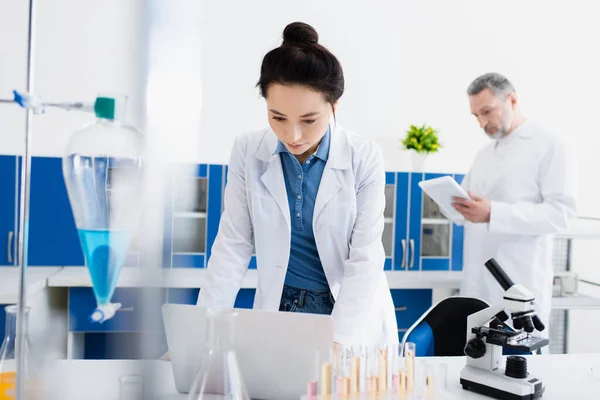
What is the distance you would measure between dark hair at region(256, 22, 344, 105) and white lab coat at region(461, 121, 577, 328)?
138 centimetres

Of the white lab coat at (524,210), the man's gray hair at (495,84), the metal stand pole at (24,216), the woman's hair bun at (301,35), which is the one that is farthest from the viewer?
the man's gray hair at (495,84)

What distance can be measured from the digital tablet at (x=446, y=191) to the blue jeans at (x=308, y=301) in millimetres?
1076

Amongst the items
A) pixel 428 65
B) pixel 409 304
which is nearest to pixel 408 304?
pixel 409 304

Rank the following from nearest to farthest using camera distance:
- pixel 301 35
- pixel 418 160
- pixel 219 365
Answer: pixel 219 365 < pixel 301 35 < pixel 418 160

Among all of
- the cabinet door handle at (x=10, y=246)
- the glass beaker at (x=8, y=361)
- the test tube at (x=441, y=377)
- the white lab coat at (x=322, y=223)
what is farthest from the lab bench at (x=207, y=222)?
the glass beaker at (x=8, y=361)

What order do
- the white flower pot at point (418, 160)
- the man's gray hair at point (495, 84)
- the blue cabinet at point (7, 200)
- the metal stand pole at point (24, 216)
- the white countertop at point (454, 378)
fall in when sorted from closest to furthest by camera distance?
the metal stand pole at point (24, 216) < the white countertop at point (454, 378) < the man's gray hair at point (495, 84) < the blue cabinet at point (7, 200) < the white flower pot at point (418, 160)

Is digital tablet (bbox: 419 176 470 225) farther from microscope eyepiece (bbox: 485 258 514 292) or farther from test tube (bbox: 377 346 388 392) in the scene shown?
test tube (bbox: 377 346 388 392)

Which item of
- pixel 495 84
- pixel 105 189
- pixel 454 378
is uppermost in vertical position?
pixel 495 84

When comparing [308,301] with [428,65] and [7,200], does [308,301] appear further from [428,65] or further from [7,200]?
[428,65]

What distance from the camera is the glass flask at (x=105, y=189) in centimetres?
39

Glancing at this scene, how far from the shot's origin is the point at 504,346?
1.26m

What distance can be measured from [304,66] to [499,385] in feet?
2.83

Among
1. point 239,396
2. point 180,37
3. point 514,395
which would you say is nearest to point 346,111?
point 514,395

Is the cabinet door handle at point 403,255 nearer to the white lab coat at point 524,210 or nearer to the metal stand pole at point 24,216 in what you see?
the white lab coat at point 524,210
